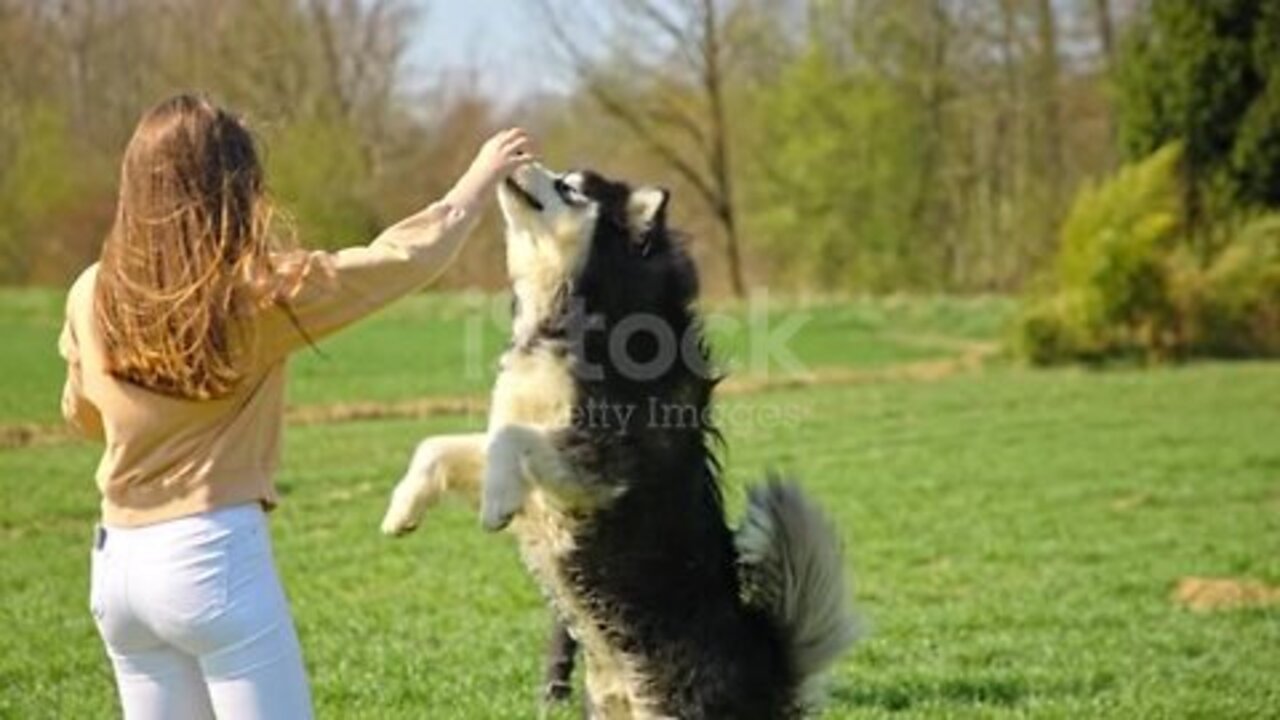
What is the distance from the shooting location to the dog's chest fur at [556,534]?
5234mm

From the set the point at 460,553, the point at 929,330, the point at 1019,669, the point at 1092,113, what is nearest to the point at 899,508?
the point at 460,553

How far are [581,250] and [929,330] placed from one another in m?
41.8

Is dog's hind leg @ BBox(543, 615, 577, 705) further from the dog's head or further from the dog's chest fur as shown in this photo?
the dog's head

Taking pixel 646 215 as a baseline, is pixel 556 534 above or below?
below

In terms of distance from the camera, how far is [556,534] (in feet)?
17.4

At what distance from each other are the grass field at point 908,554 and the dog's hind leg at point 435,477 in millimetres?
1995

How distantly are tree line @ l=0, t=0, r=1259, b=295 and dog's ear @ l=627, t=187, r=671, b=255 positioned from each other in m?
38.4

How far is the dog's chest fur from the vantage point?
523cm

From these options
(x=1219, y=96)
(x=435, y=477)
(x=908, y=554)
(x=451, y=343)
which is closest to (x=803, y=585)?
(x=435, y=477)

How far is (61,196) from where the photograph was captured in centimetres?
4309

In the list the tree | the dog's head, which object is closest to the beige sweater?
the dog's head

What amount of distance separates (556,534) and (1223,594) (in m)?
7.88

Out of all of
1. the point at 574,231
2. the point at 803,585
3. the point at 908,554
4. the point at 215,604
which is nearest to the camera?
the point at 215,604

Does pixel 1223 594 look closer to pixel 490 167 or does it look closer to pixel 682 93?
pixel 490 167
